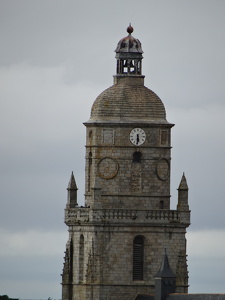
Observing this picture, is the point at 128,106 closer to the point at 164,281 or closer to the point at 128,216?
the point at 128,216

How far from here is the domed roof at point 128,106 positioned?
134125 mm

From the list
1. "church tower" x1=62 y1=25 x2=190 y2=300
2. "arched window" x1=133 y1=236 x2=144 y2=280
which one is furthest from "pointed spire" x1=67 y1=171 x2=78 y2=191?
"arched window" x1=133 y1=236 x2=144 y2=280

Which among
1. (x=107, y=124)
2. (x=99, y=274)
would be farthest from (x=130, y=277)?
(x=107, y=124)

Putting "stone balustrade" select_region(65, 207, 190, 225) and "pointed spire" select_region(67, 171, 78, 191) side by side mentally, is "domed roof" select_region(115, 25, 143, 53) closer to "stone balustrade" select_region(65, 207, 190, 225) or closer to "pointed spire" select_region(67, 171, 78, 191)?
"pointed spire" select_region(67, 171, 78, 191)

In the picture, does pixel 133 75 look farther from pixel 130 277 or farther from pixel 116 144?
pixel 130 277

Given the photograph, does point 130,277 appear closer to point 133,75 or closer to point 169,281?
point 169,281

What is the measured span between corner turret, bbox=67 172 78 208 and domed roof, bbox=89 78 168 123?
4777mm

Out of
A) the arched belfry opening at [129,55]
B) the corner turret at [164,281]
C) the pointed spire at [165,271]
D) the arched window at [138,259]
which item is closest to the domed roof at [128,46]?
the arched belfry opening at [129,55]

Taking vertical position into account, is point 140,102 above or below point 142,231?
above

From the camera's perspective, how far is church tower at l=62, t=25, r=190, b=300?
133m

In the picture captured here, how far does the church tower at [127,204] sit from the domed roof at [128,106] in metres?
0.07

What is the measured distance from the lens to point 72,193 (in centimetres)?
13638

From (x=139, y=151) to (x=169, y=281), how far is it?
978 centimetres

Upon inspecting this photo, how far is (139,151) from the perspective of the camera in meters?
134
